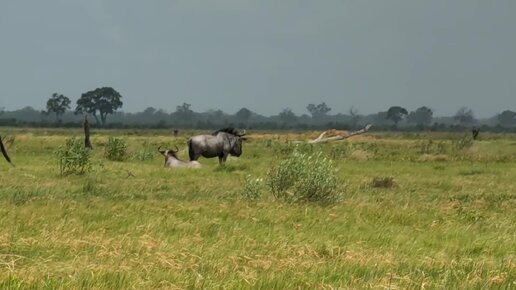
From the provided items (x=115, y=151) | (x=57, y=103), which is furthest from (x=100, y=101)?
(x=115, y=151)

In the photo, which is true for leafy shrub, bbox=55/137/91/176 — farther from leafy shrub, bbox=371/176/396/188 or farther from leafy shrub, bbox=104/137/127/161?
leafy shrub, bbox=371/176/396/188

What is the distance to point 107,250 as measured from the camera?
6.62m

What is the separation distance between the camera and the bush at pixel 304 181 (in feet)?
42.1

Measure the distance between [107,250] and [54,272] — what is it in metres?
1.31

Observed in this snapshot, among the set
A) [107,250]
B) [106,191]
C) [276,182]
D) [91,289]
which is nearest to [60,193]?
[106,191]

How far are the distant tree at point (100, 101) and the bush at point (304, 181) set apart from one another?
176223 mm

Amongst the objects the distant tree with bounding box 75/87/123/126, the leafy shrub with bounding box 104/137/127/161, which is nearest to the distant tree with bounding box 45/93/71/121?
the distant tree with bounding box 75/87/123/126

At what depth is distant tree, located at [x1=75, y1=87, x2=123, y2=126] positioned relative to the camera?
18350 cm

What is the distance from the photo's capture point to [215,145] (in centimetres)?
2744

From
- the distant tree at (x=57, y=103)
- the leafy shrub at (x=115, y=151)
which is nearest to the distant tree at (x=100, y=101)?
the distant tree at (x=57, y=103)

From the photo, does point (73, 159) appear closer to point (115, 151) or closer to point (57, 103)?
point (115, 151)

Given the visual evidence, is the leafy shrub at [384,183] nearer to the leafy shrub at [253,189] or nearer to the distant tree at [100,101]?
the leafy shrub at [253,189]

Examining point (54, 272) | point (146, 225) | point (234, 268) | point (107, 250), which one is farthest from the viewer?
point (146, 225)

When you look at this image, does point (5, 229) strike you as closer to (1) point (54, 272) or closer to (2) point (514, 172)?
(1) point (54, 272)
